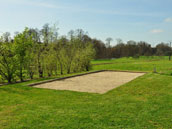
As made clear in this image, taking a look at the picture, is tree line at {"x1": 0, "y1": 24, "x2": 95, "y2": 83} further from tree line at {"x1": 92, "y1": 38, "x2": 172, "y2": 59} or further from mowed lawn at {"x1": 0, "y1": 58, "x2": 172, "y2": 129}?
tree line at {"x1": 92, "y1": 38, "x2": 172, "y2": 59}

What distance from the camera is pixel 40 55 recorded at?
1173cm

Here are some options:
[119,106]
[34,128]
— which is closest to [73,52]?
[119,106]

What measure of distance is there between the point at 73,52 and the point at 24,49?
23.6 feet

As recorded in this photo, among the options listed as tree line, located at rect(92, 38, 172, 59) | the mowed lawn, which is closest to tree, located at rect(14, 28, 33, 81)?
the mowed lawn

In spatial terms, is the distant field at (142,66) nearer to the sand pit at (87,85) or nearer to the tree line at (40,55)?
the sand pit at (87,85)

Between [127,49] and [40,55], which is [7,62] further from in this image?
[127,49]

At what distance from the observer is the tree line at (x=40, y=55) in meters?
9.20

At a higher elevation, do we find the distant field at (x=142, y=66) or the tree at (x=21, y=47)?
the tree at (x=21, y=47)

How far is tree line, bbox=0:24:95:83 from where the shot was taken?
30.2 feet

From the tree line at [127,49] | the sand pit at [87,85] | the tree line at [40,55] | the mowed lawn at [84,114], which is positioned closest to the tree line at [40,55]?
the tree line at [40,55]

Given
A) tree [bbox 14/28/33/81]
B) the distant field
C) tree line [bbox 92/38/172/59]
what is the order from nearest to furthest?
tree [bbox 14/28/33/81] < the distant field < tree line [bbox 92/38/172/59]

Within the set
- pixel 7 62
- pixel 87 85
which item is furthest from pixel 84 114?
pixel 7 62

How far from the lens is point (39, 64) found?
462 inches


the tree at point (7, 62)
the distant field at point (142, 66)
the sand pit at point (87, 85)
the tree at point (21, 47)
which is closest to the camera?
the sand pit at point (87, 85)
